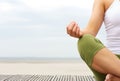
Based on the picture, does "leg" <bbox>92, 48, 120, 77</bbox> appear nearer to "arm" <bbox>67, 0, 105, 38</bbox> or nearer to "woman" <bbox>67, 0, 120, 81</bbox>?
"woman" <bbox>67, 0, 120, 81</bbox>

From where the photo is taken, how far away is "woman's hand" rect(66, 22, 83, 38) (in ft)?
4.08

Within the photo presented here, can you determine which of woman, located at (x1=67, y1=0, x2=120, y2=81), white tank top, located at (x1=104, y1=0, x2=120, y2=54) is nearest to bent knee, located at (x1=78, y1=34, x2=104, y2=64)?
woman, located at (x1=67, y1=0, x2=120, y2=81)

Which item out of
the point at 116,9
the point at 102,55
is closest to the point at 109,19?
the point at 116,9

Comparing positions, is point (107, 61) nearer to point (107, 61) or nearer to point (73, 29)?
point (107, 61)

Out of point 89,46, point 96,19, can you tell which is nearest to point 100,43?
point 89,46

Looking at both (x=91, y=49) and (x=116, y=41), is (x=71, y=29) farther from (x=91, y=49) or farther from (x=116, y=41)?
(x=116, y=41)

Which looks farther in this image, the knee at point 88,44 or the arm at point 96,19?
the arm at point 96,19

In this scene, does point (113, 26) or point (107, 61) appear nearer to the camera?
point (107, 61)

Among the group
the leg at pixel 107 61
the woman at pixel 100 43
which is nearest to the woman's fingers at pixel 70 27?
the woman at pixel 100 43

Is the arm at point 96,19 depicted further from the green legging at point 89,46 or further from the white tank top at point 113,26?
the green legging at point 89,46

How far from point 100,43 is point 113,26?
0.43ft

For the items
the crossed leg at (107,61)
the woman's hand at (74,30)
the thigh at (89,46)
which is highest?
the woman's hand at (74,30)

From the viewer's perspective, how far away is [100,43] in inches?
50.4

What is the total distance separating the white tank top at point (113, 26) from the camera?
136 centimetres
